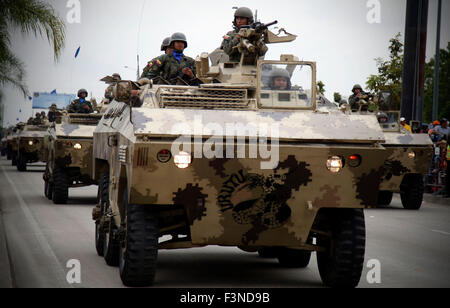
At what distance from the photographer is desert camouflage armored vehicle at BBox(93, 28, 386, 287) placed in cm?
691

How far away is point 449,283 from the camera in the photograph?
8.10 metres

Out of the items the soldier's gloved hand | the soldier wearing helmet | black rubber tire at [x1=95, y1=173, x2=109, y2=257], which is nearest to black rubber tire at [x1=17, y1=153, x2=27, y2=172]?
the soldier wearing helmet

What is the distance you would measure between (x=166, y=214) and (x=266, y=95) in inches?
71.7

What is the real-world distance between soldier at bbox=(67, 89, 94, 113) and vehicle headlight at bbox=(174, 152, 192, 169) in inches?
508

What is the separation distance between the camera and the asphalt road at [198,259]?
25.8ft

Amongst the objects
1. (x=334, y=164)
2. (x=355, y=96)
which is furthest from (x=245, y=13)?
(x=355, y=96)

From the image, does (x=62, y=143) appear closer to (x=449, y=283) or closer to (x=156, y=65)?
(x=156, y=65)

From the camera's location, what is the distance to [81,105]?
1959cm

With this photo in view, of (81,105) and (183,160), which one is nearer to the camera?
(183,160)

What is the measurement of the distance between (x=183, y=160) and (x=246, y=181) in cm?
56

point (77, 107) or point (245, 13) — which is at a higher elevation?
point (245, 13)

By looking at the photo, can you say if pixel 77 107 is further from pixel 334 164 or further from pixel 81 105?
pixel 334 164

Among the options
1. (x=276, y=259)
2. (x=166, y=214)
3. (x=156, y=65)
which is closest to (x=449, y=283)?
(x=276, y=259)

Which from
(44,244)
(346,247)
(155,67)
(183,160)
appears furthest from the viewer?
(155,67)
